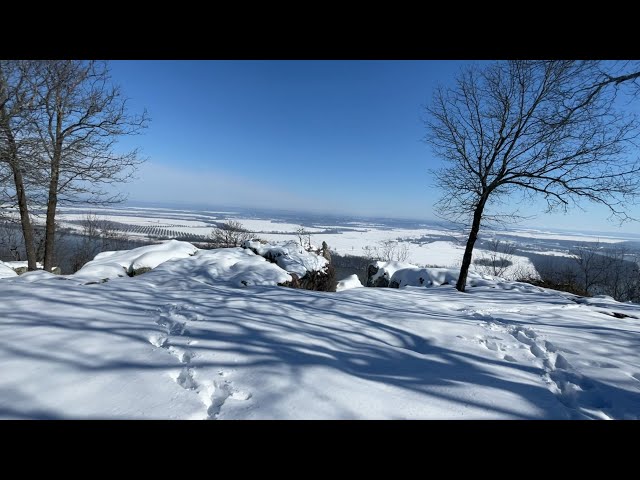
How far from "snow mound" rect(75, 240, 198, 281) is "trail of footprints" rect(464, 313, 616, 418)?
29.4ft

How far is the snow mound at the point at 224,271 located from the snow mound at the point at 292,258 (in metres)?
1.09

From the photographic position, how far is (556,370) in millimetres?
2604

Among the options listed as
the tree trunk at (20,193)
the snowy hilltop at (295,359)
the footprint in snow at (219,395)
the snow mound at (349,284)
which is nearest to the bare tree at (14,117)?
the tree trunk at (20,193)

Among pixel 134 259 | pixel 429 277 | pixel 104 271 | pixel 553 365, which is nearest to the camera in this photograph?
pixel 553 365

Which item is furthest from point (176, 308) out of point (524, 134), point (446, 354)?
point (524, 134)

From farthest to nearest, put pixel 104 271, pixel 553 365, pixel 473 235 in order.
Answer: pixel 473 235 < pixel 104 271 < pixel 553 365

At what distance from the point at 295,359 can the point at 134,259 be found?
963 cm

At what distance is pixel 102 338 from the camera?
94.7 inches

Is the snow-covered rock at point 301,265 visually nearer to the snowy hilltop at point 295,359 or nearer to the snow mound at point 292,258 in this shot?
the snow mound at point 292,258

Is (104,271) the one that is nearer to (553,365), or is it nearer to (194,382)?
(194,382)

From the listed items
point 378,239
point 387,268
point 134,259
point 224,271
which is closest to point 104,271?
point 134,259

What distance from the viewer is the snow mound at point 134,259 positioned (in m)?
7.67

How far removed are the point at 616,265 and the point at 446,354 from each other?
3091cm

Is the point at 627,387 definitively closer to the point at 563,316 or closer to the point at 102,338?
the point at 563,316
